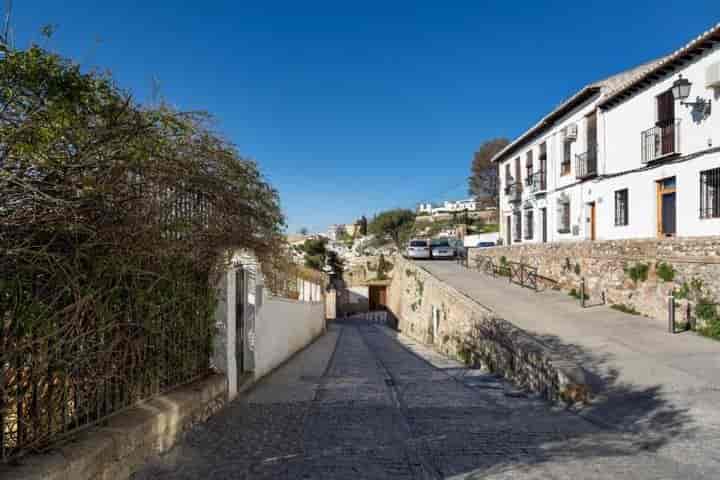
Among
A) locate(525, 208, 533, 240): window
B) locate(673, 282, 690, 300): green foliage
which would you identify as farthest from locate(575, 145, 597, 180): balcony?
locate(673, 282, 690, 300): green foliage

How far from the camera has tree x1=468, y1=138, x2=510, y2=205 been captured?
2147 inches

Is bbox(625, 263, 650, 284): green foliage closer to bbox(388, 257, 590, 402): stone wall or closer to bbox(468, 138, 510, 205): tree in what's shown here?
bbox(388, 257, 590, 402): stone wall

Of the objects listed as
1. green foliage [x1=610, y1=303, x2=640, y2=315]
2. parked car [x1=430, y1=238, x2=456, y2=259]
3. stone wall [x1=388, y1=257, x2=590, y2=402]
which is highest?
parked car [x1=430, y1=238, x2=456, y2=259]

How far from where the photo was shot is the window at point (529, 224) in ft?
83.1

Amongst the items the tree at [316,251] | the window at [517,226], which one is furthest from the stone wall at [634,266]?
the tree at [316,251]

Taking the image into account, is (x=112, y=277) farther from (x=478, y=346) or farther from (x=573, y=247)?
(x=573, y=247)

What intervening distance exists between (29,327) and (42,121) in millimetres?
1267

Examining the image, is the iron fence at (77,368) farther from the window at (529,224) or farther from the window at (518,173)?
the window at (518,173)

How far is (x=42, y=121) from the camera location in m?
2.94

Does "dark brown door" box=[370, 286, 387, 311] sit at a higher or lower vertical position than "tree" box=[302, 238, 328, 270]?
lower

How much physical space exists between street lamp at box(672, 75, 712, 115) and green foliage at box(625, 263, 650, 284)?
4663 millimetres

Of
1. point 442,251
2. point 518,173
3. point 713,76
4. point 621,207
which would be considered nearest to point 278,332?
point 713,76

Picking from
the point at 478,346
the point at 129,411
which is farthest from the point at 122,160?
the point at 478,346

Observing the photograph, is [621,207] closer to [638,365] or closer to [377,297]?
[638,365]
